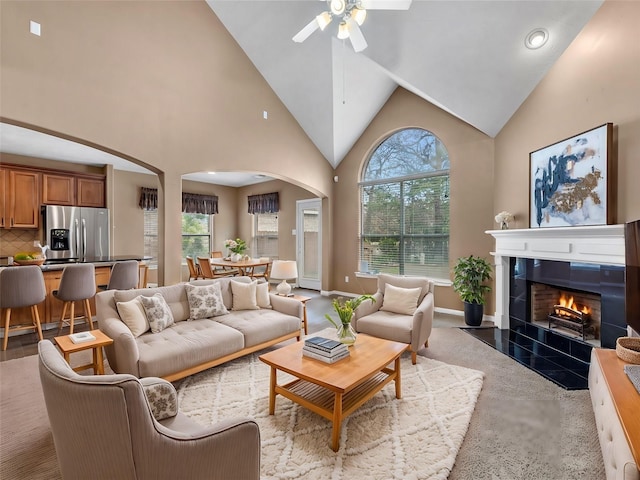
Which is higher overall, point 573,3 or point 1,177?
point 573,3

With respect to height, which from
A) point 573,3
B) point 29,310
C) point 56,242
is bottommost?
point 29,310

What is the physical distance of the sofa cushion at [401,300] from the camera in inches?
147

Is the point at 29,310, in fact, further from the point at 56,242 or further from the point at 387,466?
the point at 387,466

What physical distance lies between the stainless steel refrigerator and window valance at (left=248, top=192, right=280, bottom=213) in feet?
11.4

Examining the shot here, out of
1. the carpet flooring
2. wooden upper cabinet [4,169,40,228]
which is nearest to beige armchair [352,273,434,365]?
the carpet flooring

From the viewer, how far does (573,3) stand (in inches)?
121

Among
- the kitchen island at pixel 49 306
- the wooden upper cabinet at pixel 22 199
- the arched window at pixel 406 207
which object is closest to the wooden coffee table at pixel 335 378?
the arched window at pixel 406 207

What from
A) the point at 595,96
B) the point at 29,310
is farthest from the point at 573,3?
the point at 29,310

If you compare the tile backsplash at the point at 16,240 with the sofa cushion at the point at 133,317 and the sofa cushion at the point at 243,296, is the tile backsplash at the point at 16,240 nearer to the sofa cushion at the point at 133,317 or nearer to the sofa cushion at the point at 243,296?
the sofa cushion at the point at 133,317

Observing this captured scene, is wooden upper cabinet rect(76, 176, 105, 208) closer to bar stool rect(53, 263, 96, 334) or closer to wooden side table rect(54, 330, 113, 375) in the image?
bar stool rect(53, 263, 96, 334)

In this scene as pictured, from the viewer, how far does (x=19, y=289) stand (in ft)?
11.7

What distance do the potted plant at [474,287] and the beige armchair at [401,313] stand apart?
1.09 metres

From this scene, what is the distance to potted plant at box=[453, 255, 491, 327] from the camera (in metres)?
4.56

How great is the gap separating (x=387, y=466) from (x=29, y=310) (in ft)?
15.5
